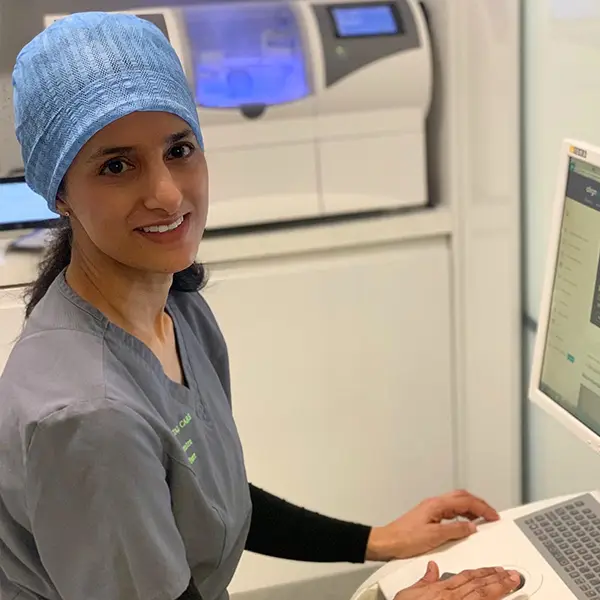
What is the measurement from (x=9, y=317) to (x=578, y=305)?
100cm

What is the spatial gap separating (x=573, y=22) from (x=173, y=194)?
903 millimetres

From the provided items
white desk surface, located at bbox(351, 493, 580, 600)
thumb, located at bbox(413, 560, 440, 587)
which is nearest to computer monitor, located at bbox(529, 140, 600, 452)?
white desk surface, located at bbox(351, 493, 580, 600)

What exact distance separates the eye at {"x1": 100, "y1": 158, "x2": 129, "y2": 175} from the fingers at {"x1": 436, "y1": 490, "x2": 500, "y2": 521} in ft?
2.21

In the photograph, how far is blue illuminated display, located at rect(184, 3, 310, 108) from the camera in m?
1.58

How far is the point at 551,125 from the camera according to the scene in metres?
1.62

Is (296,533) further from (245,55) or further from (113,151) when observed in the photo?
(245,55)

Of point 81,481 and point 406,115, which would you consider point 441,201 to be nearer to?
point 406,115

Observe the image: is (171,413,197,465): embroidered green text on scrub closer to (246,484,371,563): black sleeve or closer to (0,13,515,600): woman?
(0,13,515,600): woman

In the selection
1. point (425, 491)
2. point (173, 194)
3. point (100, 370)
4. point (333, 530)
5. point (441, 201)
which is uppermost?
point (173, 194)

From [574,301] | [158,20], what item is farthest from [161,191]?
[158,20]

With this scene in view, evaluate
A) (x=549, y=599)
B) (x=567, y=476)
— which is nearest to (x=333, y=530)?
(x=549, y=599)

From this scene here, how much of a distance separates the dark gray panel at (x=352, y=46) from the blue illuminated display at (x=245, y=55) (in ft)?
0.16

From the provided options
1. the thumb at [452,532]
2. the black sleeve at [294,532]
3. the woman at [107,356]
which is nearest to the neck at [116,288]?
the woman at [107,356]

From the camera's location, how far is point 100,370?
879mm
